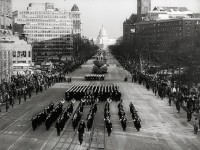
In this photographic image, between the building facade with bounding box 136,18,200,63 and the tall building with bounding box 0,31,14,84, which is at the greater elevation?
the building facade with bounding box 136,18,200,63

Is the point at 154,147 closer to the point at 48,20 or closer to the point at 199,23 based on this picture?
the point at 199,23

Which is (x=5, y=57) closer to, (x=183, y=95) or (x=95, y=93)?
(x=95, y=93)

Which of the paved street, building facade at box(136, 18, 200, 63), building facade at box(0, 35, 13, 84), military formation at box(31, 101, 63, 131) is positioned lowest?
the paved street

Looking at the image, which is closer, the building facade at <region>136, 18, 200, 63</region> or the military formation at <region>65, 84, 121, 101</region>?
the military formation at <region>65, 84, 121, 101</region>

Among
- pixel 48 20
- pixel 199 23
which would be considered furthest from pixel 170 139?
pixel 48 20

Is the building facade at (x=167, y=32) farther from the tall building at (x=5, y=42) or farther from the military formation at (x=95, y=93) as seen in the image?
the military formation at (x=95, y=93)

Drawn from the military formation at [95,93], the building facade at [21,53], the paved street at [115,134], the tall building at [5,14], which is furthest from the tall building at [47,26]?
the paved street at [115,134]

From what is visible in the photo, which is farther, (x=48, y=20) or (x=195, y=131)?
(x=48, y=20)

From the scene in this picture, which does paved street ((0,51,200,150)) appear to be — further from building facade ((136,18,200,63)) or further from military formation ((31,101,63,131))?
building facade ((136,18,200,63))

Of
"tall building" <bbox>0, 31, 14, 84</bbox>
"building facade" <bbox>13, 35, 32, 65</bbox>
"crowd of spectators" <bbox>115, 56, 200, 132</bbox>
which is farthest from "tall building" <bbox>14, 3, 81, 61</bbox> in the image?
"crowd of spectators" <bbox>115, 56, 200, 132</bbox>
